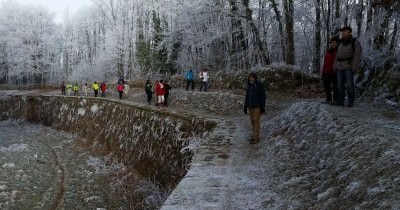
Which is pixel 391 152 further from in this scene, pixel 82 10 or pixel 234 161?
pixel 82 10

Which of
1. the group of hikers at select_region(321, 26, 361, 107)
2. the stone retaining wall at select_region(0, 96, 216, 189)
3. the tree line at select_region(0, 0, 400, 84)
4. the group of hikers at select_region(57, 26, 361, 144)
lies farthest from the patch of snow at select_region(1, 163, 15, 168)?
the group of hikers at select_region(321, 26, 361, 107)

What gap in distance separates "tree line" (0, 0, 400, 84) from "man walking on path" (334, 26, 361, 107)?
324 cm

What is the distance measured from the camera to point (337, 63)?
28.2ft

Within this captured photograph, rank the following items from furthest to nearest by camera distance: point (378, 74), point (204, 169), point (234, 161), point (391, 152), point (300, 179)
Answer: point (378, 74), point (234, 161), point (204, 169), point (300, 179), point (391, 152)

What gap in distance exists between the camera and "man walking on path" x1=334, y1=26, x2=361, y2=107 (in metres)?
8.09

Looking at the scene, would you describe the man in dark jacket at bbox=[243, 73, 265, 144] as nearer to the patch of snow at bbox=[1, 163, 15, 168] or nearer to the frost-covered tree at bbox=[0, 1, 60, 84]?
the patch of snow at bbox=[1, 163, 15, 168]

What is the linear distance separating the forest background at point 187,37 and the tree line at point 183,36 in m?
0.06

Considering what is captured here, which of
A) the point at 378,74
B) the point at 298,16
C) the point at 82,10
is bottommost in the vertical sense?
the point at 378,74

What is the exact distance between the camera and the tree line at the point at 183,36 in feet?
49.4

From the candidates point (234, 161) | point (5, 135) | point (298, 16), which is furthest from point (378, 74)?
point (5, 135)

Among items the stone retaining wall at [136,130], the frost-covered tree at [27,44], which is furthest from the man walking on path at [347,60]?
the frost-covered tree at [27,44]

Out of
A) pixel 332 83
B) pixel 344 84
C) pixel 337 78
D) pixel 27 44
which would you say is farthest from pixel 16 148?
pixel 27 44

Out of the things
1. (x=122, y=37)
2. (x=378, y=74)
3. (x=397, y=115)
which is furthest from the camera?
(x=122, y=37)

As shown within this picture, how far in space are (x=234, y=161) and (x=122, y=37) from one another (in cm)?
3789
